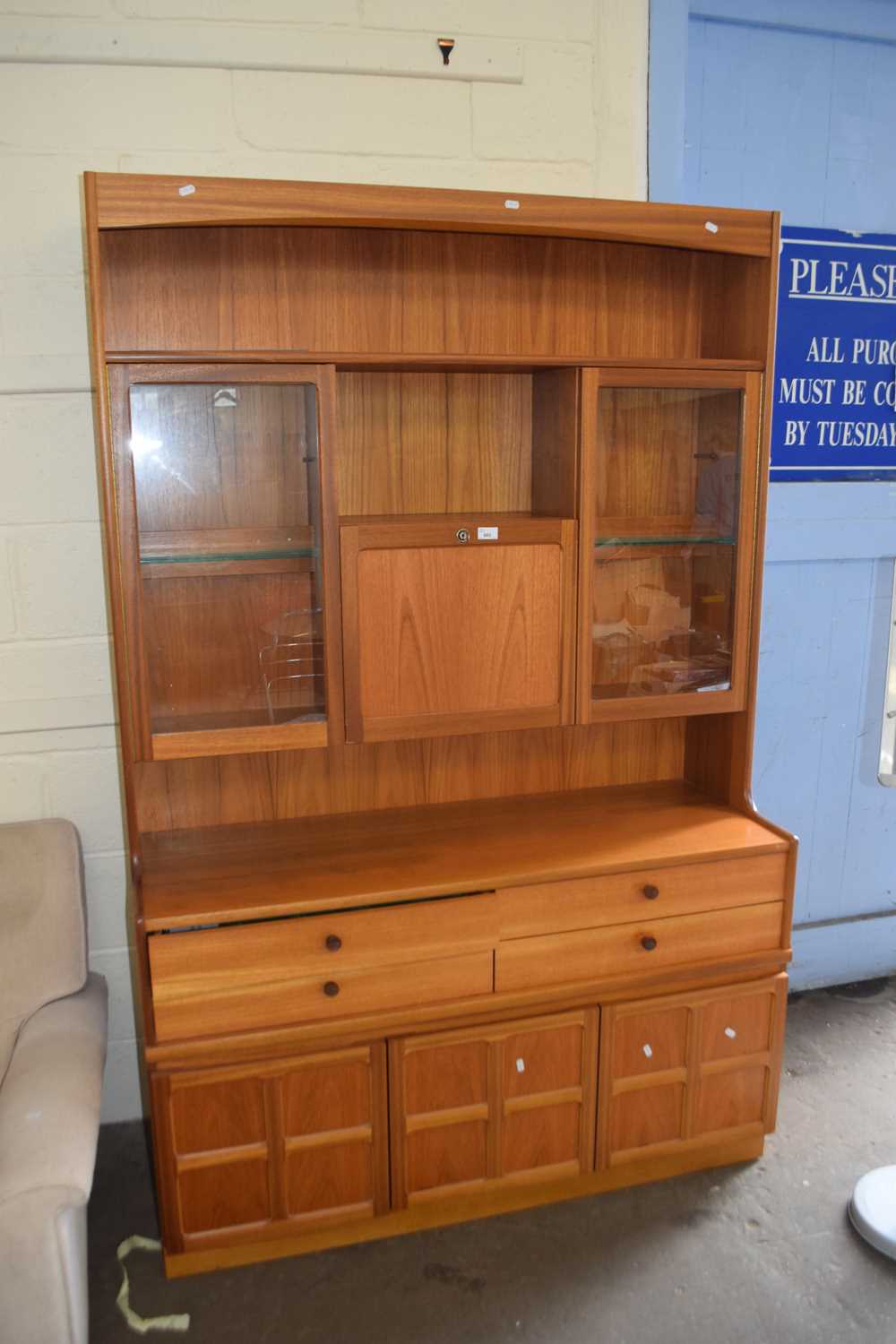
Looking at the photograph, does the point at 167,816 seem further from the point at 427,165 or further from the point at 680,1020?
the point at 427,165

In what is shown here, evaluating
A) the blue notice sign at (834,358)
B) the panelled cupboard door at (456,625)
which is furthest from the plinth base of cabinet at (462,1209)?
the blue notice sign at (834,358)

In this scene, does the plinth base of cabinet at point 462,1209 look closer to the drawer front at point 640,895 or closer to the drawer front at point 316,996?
the drawer front at point 316,996

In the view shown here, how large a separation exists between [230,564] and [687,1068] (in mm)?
1456

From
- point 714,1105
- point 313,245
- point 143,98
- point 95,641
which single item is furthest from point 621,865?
point 143,98

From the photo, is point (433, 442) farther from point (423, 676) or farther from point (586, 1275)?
point (586, 1275)

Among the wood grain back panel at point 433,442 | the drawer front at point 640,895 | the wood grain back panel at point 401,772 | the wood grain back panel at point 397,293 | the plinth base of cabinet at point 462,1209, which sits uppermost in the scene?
the wood grain back panel at point 397,293

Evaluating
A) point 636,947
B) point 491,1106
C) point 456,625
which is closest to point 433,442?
point 456,625

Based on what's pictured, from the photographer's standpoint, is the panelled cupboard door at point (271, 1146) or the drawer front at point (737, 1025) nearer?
the panelled cupboard door at point (271, 1146)

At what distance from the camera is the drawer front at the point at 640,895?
2.01m

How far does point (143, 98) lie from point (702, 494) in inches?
55.8

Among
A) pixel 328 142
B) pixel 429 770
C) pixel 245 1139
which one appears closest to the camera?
pixel 245 1139

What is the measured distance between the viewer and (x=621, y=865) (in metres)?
2.03

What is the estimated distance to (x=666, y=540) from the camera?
2184 millimetres

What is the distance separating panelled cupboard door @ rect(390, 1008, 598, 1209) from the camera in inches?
78.7
